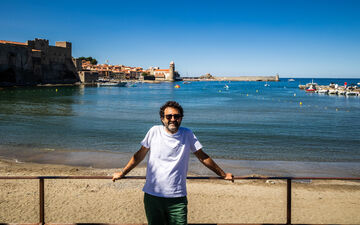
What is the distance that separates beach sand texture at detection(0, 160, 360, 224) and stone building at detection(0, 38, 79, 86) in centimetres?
7011

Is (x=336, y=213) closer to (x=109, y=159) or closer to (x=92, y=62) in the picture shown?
(x=109, y=159)

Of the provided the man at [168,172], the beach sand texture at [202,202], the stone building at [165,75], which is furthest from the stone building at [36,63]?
the stone building at [165,75]

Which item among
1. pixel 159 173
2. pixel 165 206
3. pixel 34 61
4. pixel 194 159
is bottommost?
pixel 194 159

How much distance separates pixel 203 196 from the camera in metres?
7.28

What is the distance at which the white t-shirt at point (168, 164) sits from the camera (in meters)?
2.64

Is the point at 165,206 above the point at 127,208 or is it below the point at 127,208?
above

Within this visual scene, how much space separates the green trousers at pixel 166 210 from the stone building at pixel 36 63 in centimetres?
7528

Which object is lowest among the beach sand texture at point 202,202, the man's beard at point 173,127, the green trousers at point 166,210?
the beach sand texture at point 202,202

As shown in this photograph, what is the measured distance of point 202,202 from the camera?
22.7 ft

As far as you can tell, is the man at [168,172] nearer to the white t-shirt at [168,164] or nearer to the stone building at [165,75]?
the white t-shirt at [168,164]

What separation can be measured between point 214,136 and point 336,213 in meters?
10.7

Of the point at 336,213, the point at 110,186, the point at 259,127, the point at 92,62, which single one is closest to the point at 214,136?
the point at 259,127

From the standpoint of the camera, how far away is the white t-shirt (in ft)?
8.65

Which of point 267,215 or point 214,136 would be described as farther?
point 214,136
